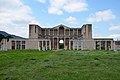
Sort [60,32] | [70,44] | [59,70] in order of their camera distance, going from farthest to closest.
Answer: [60,32], [70,44], [59,70]

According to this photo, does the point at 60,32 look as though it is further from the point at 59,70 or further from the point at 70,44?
the point at 59,70

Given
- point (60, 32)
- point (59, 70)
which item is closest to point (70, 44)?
point (60, 32)

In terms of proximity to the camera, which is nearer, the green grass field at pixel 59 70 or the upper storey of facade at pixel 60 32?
the green grass field at pixel 59 70

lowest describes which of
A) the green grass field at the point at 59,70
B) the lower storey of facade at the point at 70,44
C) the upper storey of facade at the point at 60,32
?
the green grass field at the point at 59,70

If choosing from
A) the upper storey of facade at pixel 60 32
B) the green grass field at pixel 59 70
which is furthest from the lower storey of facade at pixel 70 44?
the green grass field at pixel 59 70

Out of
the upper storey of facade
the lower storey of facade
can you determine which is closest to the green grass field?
the lower storey of facade

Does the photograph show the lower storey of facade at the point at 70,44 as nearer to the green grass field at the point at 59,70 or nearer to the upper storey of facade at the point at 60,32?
the upper storey of facade at the point at 60,32

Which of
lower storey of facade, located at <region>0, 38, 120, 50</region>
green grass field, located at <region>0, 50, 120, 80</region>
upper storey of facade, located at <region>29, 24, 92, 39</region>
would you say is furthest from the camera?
upper storey of facade, located at <region>29, 24, 92, 39</region>

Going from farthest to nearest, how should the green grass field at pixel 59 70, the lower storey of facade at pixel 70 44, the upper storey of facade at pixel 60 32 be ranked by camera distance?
the upper storey of facade at pixel 60 32
the lower storey of facade at pixel 70 44
the green grass field at pixel 59 70

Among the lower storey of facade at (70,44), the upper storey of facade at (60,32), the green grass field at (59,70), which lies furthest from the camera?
the upper storey of facade at (60,32)

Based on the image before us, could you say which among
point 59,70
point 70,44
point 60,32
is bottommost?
point 59,70

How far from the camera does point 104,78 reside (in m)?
7.82

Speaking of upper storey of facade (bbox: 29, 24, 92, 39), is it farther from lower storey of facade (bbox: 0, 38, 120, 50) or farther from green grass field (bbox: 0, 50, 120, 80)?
green grass field (bbox: 0, 50, 120, 80)

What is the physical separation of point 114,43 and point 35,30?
33.4m
